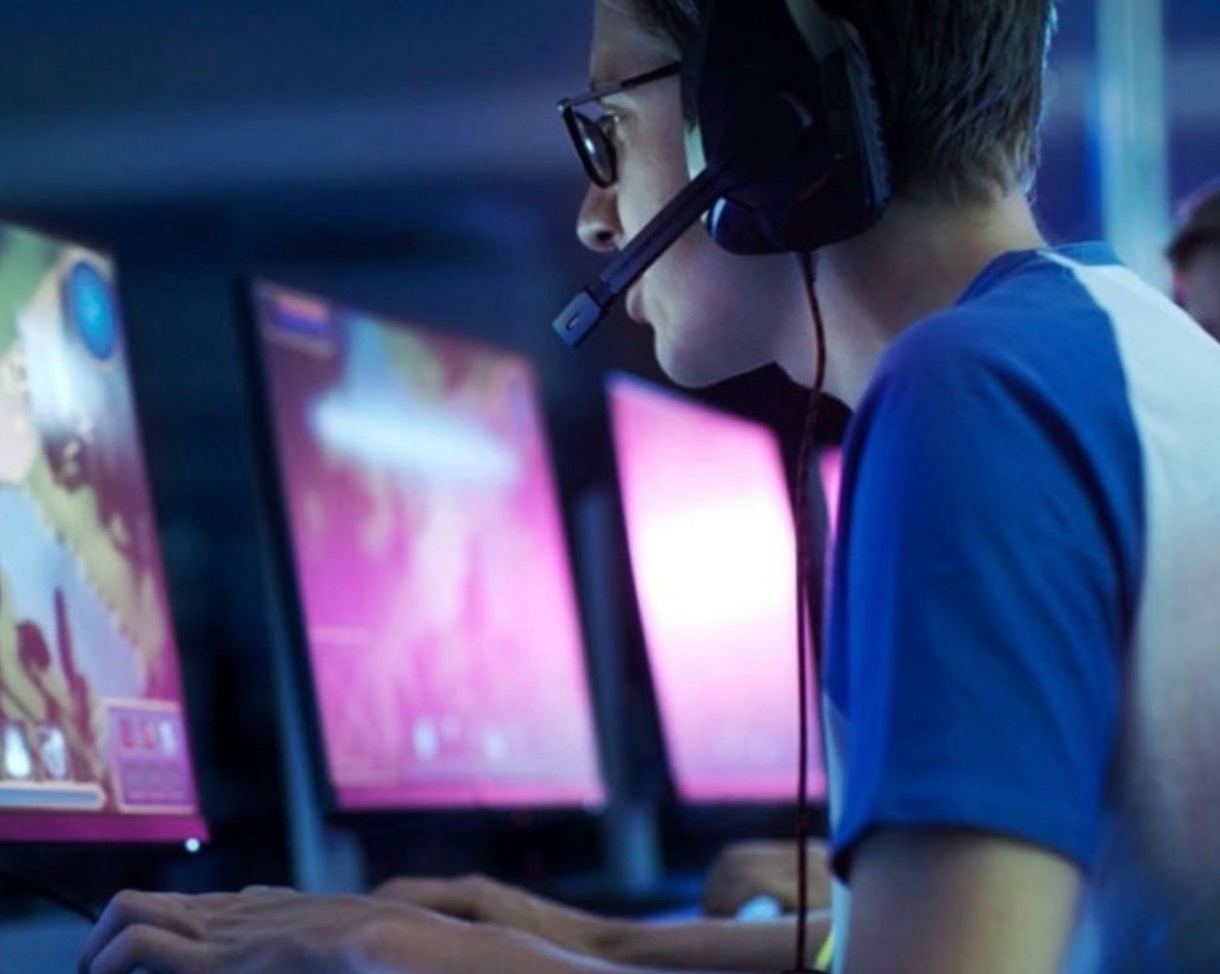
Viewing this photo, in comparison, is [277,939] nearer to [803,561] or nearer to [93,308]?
[803,561]

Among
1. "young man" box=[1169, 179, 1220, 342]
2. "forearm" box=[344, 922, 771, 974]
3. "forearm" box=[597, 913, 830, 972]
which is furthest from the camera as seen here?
"young man" box=[1169, 179, 1220, 342]

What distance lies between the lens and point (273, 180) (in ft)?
19.9

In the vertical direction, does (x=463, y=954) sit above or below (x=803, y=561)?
below

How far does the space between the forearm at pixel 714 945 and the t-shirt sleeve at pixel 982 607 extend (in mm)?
598

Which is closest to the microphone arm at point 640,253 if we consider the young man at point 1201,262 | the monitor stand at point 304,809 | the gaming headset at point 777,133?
the gaming headset at point 777,133

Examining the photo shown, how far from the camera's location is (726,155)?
1223 millimetres

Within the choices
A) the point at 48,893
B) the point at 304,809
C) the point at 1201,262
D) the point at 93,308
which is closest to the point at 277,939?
the point at 48,893

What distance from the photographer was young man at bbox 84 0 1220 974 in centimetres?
89

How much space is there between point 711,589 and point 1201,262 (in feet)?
2.25

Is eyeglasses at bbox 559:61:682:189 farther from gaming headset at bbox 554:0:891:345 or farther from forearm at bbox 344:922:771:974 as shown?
forearm at bbox 344:922:771:974

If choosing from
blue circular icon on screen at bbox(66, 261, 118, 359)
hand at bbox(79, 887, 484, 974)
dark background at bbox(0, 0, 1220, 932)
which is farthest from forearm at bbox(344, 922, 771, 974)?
dark background at bbox(0, 0, 1220, 932)

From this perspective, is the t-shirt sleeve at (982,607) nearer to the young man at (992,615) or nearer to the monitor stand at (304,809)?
the young man at (992,615)

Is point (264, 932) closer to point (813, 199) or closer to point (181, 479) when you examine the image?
point (813, 199)

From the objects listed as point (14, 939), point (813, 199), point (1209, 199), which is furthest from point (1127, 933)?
point (1209, 199)
